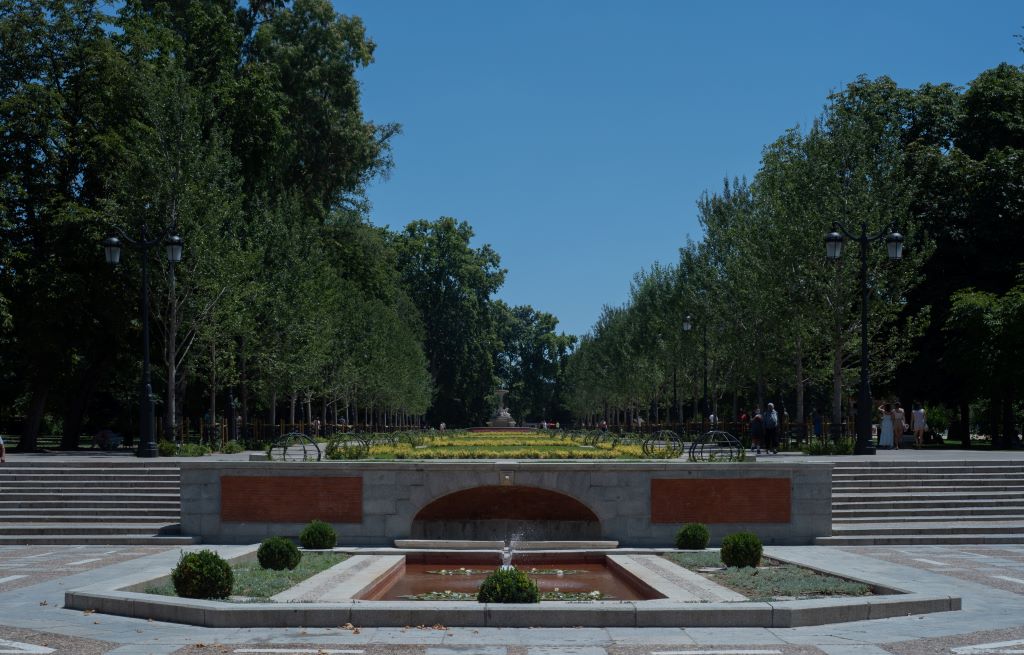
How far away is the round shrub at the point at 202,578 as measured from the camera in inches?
528

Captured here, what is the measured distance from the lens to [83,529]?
72.8ft

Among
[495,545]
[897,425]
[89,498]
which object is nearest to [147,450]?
[89,498]

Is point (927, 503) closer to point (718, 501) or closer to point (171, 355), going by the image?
point (718, 501)

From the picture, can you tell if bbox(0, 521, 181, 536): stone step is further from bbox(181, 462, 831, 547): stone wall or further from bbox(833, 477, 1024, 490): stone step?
bbox(833, 477, 1024, 490): stone step

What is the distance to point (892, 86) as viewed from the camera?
170 ft

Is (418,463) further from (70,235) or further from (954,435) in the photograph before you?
(954,435)

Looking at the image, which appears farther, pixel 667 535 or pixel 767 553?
pixel 667 535

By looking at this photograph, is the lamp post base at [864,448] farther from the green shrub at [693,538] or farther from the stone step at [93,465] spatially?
the stone step at [93,465]

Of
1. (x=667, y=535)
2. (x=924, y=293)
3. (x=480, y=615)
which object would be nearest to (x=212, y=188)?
(x=667, y=535)

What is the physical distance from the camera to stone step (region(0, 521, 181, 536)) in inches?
875

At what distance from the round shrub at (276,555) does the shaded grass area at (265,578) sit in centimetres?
9

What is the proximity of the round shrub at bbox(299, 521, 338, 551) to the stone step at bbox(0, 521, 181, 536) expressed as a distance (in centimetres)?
422

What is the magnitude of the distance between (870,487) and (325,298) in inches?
1119

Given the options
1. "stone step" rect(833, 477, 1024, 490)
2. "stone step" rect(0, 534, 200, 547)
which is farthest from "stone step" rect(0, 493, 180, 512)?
"stone step" rect(833, 477, 1024, 490)
